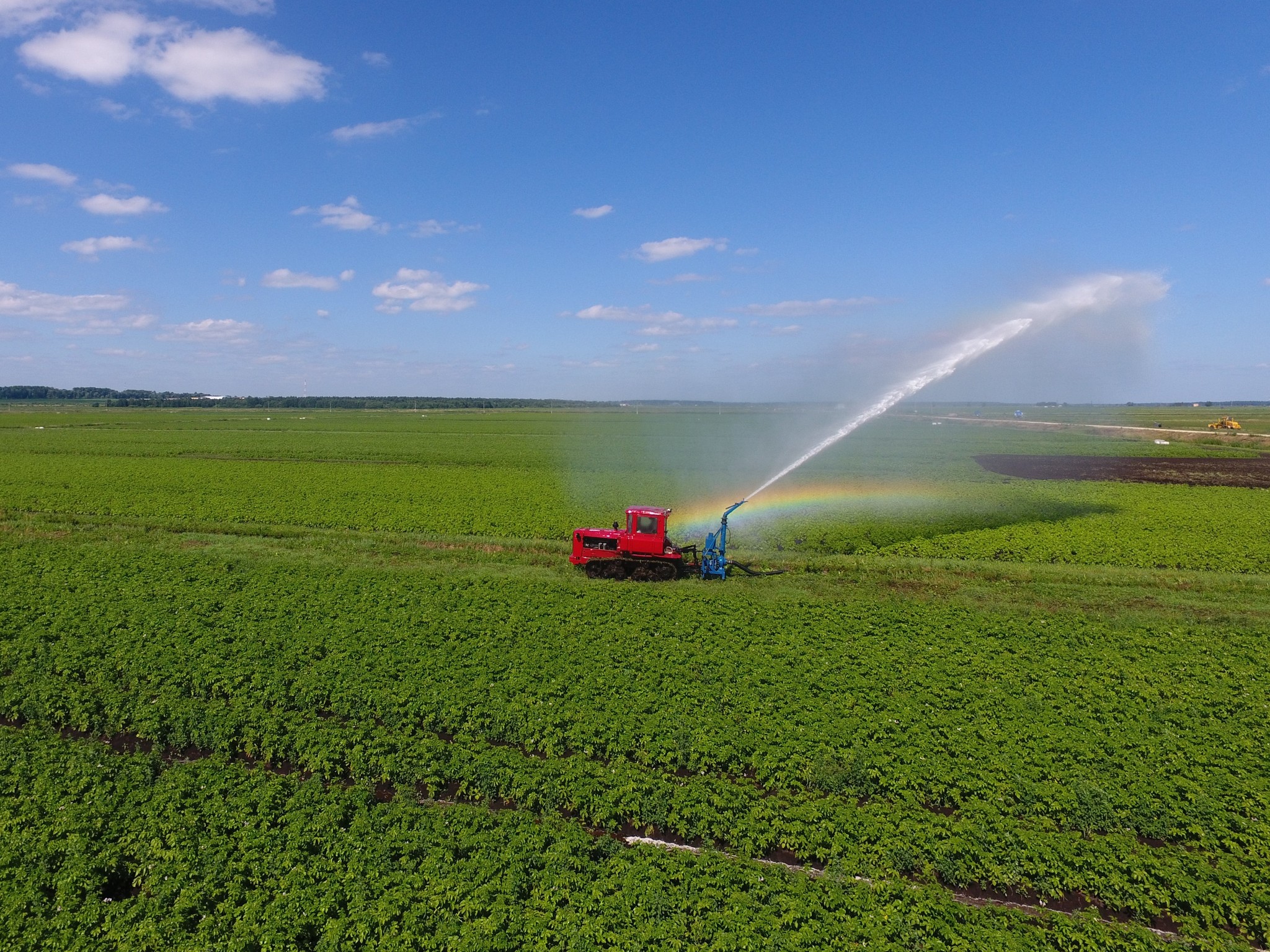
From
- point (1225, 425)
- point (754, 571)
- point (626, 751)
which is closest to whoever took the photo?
point (626, 751)

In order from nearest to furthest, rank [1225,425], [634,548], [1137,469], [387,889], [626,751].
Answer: [387,889]
[626,751]
[634,548]
[1137,469]
[1225,425]

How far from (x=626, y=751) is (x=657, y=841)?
8.37 ft

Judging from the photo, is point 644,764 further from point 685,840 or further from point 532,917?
point 532,917

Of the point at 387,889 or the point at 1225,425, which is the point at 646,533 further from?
the point at 1225,425

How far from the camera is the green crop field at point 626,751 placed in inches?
412

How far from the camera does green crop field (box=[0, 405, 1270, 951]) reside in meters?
10.5

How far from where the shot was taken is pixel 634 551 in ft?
93.3

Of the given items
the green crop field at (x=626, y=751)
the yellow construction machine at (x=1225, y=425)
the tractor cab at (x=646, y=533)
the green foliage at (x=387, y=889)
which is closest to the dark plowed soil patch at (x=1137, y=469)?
the green crop field at (x=626, y=751)

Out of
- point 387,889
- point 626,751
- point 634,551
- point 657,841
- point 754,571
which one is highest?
point 634,551

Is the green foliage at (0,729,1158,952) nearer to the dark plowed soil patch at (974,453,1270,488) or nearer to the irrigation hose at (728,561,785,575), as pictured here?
the irrigation hose at (728,561,785,575)

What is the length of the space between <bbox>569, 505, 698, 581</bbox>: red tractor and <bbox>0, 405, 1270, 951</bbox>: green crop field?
1165 millimetres

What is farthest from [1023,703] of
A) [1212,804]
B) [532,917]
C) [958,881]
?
[532,917]

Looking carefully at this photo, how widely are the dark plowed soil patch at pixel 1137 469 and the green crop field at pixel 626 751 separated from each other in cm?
3421

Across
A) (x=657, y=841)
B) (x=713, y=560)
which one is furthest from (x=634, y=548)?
(x=657, y=841)
